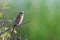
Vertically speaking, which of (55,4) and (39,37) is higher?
(55,4)

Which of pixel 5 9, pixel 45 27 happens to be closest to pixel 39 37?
pixel 45 27

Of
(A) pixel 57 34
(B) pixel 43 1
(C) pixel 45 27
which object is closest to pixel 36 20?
(C) pixel 45 27

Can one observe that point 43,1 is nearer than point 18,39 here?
No

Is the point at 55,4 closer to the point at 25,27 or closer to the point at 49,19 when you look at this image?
the point at 49,19

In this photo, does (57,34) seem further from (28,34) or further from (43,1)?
(43,1)

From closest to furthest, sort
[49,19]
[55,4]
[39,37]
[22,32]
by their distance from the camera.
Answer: [22,32]
[39,37]
[49,19]
[55,4]

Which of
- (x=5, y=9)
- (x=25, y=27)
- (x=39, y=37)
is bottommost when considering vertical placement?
(x=39, y=37)

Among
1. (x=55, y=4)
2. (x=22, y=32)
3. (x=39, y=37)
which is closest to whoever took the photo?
(x=22, y=32)
